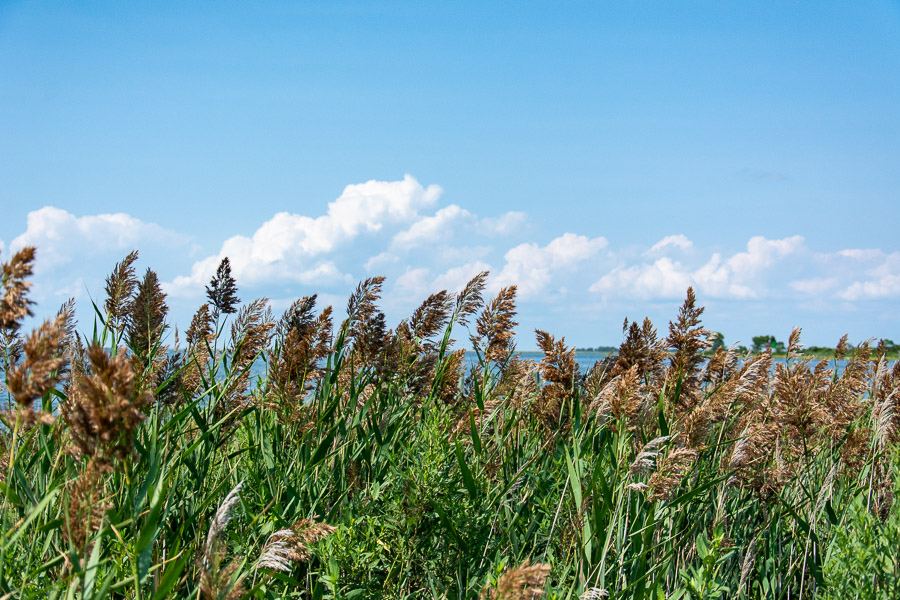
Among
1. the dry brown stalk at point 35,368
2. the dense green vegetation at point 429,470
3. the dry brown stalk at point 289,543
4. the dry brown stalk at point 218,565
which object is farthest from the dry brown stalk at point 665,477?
the dry brown stalk at point 35,368

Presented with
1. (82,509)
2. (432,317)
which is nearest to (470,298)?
(432,317)

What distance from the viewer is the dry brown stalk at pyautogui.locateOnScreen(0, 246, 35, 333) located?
1.57 meters

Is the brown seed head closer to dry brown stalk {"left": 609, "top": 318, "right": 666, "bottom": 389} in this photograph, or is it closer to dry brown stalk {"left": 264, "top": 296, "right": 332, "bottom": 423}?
dry brown stalk {"left": 264, "top": 296, "right": 332, "bottom": 423}

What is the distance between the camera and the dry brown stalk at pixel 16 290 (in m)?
1.57

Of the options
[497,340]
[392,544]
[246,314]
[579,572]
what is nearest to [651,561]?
[579,572]

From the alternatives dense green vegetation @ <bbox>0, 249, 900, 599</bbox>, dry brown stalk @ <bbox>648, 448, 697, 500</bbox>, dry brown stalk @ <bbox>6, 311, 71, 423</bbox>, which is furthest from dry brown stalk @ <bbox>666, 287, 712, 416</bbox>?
dry brown stalk @ <bbox>6, 311, 71, 423</bbox>

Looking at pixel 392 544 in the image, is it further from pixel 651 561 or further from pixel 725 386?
pixel 725 386

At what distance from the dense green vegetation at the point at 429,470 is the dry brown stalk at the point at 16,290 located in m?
0.34

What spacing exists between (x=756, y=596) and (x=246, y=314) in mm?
3214

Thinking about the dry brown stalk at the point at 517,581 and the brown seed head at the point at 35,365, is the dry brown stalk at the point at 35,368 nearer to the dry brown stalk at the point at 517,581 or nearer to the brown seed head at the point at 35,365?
the brown seed head at the point at 35,365

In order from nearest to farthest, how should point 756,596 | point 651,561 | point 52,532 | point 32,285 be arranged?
1. point 32,285
2. point 52,532
3. point 651,561
4. point 756,596

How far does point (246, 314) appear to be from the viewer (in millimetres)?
3770

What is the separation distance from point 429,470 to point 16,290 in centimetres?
176

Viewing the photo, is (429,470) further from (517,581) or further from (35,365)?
(35,365)
